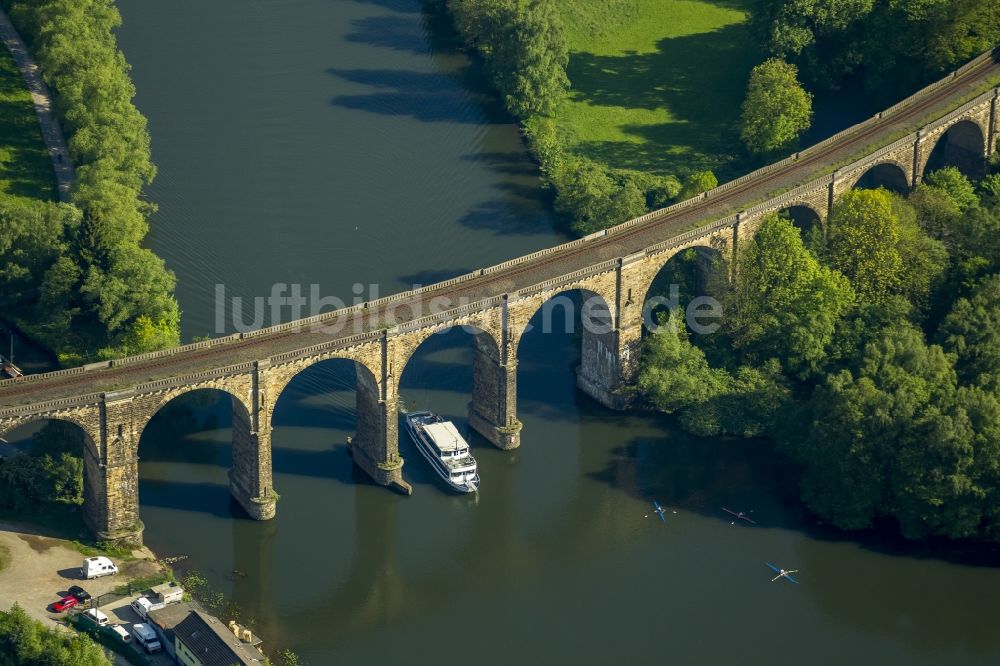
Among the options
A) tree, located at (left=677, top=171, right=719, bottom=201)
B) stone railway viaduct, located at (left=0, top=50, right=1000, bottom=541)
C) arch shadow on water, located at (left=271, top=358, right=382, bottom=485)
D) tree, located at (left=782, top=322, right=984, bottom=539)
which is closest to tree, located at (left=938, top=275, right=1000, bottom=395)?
tree, located at (left=782, top=322, right=984, bottom=539)

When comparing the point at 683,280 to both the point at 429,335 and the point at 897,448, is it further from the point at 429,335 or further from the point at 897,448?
the point at 897,448

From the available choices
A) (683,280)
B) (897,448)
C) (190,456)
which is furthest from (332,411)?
(897,448)

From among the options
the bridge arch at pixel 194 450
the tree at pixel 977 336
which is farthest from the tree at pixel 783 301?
the bridge arch at pixel 194 450

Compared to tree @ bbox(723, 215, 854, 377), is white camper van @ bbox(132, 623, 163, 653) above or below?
below

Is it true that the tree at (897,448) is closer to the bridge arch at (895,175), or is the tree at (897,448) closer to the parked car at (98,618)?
the bridge arch at (895,175)

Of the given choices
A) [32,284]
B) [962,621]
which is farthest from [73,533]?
[962,621]

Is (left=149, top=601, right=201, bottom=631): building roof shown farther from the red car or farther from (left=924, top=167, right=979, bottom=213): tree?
(left=924, top=167, right=979, bottom=213): tree
